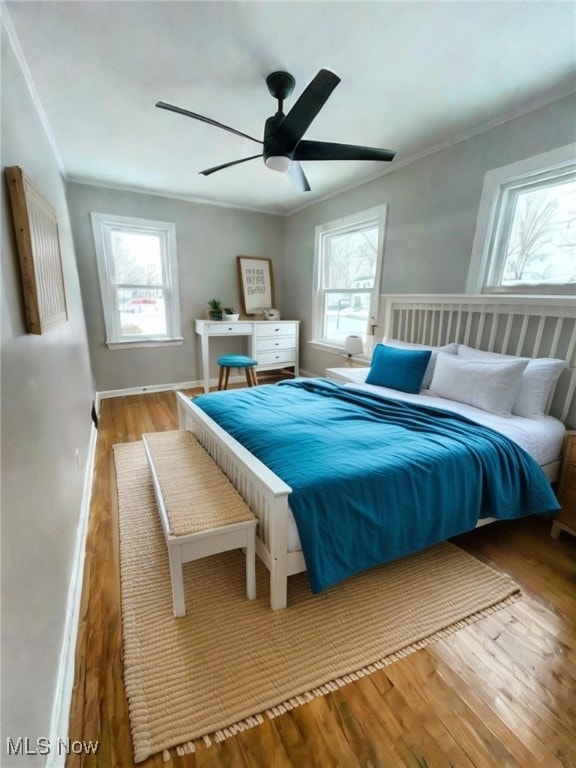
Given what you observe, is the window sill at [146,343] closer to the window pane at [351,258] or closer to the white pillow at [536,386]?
the window pane at [351,258]

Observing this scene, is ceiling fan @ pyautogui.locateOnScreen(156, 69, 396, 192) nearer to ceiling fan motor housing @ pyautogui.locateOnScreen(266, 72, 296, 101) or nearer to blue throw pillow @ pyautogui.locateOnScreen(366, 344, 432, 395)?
ceiling fan motor housing @ pyautogui.locateOnScreen(266, 72, 296, 101)

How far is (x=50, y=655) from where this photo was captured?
0.99 meters

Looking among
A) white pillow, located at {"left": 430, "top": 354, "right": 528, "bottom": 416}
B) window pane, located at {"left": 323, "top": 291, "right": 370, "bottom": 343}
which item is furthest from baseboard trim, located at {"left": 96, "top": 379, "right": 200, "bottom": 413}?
white pillow, located at {"left": 430, "top": 354, "right": 528, "bottom": 416}

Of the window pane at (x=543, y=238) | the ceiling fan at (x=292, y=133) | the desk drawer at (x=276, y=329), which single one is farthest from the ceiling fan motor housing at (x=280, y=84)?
the desk drawer at (x=276, y=329)

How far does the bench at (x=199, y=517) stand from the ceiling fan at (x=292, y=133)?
5.96 feet

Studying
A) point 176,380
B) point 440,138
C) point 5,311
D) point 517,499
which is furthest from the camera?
point 176,380

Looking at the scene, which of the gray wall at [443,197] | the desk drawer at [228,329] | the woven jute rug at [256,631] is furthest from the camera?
the desk drawer at [228,329]

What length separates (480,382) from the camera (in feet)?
6.87

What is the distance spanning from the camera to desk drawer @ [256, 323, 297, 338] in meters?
4.40

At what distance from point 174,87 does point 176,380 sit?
3.20 m

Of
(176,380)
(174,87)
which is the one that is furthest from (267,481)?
(176,380)

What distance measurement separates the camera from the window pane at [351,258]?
3578 millimetres

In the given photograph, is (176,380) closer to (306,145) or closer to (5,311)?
(306,145)

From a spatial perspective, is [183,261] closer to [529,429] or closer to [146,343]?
[146,343]
